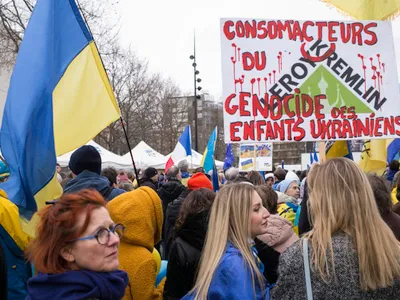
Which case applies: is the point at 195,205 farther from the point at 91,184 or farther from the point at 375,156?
the point at 375,156

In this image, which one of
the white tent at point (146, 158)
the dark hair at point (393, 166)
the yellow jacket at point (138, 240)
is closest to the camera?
the yellow jacket at point (138, 240)

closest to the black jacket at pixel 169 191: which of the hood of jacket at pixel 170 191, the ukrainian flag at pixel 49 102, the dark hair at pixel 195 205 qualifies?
the hood of jacket at pixel 170 191

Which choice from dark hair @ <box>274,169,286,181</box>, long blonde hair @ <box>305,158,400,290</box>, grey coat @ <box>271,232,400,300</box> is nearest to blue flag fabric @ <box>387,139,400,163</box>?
dark hair @ <box>274,169,286,181</box>

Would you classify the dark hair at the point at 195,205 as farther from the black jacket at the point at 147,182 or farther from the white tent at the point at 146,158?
the white tent at the point at 146,158

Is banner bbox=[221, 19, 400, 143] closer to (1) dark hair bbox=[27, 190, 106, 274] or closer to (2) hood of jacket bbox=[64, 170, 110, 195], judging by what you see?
(2) hood of jacket bbox=[64, 170, 110, 195]

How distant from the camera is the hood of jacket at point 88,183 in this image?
4.37 metres

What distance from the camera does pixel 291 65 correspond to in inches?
191

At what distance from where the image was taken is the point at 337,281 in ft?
7.37

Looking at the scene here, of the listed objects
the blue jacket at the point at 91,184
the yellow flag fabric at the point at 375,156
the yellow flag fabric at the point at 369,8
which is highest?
the yellow flag fabric at the point at 369,8

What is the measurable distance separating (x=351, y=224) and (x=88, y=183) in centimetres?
264

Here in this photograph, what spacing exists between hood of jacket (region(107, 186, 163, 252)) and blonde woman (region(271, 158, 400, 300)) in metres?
1.25

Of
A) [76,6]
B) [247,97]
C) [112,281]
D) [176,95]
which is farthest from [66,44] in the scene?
[176,95]

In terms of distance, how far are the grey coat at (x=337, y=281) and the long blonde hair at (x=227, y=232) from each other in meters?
0.43

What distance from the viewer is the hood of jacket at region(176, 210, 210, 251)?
3.73m
